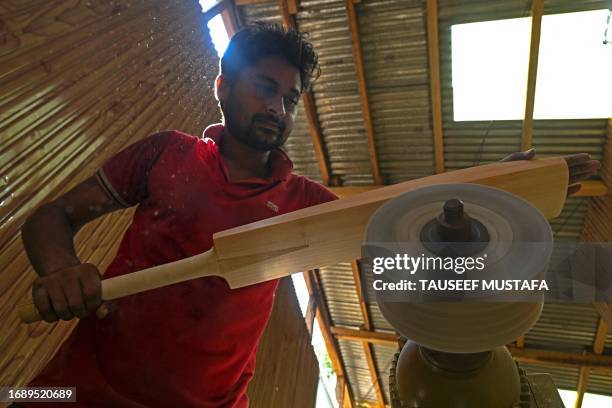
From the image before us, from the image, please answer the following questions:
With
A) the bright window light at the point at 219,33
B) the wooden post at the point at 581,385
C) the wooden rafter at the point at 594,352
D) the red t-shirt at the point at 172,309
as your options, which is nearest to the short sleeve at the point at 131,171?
the red t-shirt at the point at 172,309

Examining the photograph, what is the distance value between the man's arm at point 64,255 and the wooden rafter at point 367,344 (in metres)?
7.11

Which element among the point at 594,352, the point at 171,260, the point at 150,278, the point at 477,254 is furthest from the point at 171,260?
the point at 594,352

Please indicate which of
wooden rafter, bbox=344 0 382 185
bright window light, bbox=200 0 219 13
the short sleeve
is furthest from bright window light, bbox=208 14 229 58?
the short sleeve

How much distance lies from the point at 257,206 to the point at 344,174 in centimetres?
591

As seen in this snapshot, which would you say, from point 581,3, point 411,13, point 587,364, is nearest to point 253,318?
point 411,13

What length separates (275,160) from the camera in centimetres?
190

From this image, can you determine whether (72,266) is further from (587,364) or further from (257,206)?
(587,364)

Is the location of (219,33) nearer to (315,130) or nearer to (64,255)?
(315,130)

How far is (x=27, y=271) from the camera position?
1876 mm

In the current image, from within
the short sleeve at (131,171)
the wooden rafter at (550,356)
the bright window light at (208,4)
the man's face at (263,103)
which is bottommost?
the wooden rafter at (550,356)

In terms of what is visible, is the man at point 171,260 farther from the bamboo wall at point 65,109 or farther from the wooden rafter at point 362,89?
the wooden rafter at point 362,89

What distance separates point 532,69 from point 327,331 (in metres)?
7.47

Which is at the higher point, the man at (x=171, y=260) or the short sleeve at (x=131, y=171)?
the short sleeve at (x=131, y=171)

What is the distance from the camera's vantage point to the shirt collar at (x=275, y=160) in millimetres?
1836
